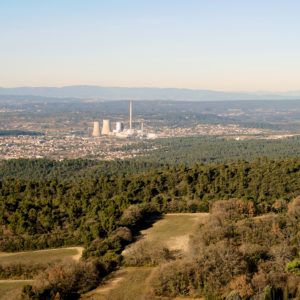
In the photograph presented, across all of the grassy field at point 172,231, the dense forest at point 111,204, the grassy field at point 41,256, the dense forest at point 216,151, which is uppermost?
the dense forest at point 111,204

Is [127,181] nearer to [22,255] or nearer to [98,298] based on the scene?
[22,255]

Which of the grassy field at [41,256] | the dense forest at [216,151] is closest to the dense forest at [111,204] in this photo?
the grassy field at [41,256]

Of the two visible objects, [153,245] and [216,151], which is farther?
[216,151]

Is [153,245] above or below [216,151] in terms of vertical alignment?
above

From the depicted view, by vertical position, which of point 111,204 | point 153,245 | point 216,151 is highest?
point 111,204

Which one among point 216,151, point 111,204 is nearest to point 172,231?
point 111,204

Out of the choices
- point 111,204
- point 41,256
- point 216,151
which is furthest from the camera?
point 216,151

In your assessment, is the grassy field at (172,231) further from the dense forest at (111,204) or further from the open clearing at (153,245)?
the dense forest at (111,204)

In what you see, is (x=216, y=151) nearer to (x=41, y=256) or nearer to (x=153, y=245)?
(x=153, y=245)
